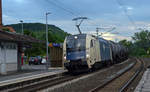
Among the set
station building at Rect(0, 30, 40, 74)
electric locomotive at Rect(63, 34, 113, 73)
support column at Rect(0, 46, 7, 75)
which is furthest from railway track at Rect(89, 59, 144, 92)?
station building at Rect(0, 30, 40, 74)

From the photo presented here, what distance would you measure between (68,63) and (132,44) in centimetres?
11541

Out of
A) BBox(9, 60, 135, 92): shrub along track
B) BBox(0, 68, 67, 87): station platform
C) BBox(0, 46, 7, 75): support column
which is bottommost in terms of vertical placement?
BBox(9, 60, 135, 92): shrub along track

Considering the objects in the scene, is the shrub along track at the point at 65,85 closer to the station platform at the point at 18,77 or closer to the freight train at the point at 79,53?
the station platform at the point at 18,77

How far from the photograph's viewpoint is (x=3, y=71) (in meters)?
22.2

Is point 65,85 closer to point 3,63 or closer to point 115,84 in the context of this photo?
point 115,84

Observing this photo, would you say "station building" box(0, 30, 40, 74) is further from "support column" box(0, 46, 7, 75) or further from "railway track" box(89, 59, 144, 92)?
"railway track" box(89, 59, 144, 92)

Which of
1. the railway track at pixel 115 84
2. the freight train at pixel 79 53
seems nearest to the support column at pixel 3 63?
the freight train at pixel 79 53

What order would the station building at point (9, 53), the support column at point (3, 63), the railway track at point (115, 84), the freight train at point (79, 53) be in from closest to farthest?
the railway track at point (115, 84)
the freight train at point (79, 53)
the support column at point (3, 63)
the station building at point (9, 53)

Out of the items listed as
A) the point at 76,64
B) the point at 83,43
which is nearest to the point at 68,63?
the point at 76,64

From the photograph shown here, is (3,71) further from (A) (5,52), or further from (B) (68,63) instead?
(B) (68,63)

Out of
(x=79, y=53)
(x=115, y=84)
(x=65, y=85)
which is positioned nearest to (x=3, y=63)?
(x=79, y=53)

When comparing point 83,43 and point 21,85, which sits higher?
point 83,43

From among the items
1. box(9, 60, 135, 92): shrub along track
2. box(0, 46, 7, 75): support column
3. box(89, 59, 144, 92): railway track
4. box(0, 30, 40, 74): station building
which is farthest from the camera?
box(0, 30, 40, 74): station building

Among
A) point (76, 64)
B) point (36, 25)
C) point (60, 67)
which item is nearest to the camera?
point (76, 64)
